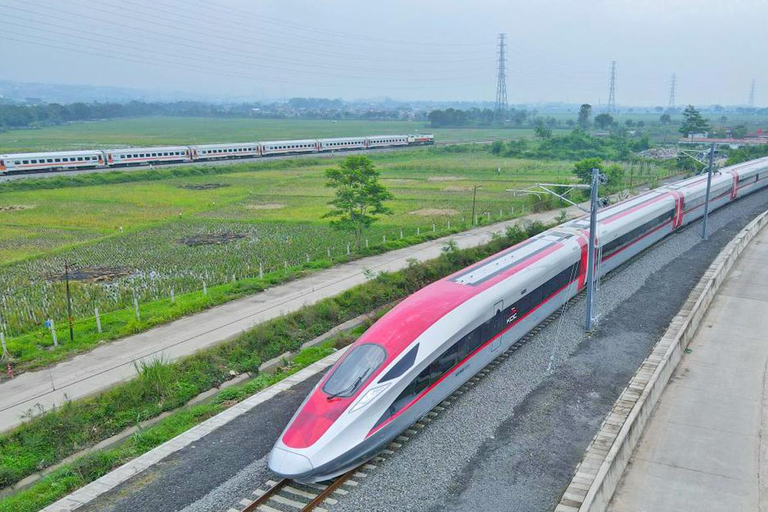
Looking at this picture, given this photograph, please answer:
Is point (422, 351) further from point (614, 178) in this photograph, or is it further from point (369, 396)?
point (614, 178)

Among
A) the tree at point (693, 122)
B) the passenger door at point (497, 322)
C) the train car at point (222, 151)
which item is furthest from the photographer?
the tree at point (693, 122)

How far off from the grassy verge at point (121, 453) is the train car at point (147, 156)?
65.3 metres

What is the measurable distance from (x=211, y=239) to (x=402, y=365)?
30.0m

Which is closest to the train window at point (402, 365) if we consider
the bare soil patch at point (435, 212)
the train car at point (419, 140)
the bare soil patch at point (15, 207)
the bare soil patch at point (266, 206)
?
the bare soil patch at point (435, 212)

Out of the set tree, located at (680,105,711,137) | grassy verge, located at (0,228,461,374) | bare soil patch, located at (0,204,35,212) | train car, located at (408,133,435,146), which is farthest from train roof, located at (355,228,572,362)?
tree, located at (680,105,711,137)

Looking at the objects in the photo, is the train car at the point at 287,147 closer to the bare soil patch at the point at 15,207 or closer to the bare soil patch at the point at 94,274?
the bare soil patch at the point at 15,207

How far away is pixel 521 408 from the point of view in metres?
15.8

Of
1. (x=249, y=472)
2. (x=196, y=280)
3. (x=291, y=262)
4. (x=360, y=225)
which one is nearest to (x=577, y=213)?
(x=360, y=225)

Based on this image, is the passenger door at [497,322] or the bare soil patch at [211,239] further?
the bare soil patch at [211,239]

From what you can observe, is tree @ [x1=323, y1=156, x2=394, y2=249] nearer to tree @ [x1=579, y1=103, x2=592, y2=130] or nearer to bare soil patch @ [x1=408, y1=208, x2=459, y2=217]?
bare soil patch @ [x1=408, y1=208, x2=459, y2=217]

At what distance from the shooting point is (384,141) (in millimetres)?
105500

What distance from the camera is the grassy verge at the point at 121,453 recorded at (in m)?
13.0

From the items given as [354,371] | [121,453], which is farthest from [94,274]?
[354,371]

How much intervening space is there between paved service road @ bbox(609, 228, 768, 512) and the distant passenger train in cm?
6923
